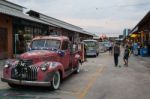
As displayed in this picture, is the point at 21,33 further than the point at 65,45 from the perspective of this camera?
Yes

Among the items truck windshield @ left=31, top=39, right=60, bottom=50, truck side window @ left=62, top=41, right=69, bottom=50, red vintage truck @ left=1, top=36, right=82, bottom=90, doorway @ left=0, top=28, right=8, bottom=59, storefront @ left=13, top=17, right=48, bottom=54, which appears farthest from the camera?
storefront @ left=13, top=17, right=48, bottom=54

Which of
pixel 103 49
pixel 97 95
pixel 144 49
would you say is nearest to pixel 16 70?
pixel 97 95

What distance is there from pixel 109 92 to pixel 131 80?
3.62 metres

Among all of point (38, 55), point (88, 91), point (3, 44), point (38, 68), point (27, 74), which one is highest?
point (3, 44)

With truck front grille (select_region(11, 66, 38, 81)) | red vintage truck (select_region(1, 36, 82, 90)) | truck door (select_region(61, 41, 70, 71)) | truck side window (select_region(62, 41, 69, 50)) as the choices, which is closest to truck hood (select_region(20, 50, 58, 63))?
red vintage truck (select_region(1, 36, 82, 90))

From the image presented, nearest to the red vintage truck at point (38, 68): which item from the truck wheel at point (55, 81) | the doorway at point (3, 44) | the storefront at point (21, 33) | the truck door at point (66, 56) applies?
the truck wheel at point (55, 81)

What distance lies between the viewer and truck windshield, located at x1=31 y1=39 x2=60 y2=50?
13875 millimetres

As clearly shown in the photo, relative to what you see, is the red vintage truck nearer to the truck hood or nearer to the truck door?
the truck hood

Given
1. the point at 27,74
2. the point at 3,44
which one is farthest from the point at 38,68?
the point at 3,44

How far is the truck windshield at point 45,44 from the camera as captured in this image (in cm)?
1388

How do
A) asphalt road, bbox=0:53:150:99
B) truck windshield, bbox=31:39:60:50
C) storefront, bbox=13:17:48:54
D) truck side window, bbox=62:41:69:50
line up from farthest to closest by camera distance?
storefront, bbox=13:17:48:54, truck side window, bbox=62:41:69:50, truck windshield, bbox=31:39:60:50, asphalt road, bbox=0:53:150:99

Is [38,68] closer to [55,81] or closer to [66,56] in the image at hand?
[55,81]

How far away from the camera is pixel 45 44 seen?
1399cm

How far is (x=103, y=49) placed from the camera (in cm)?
5453
